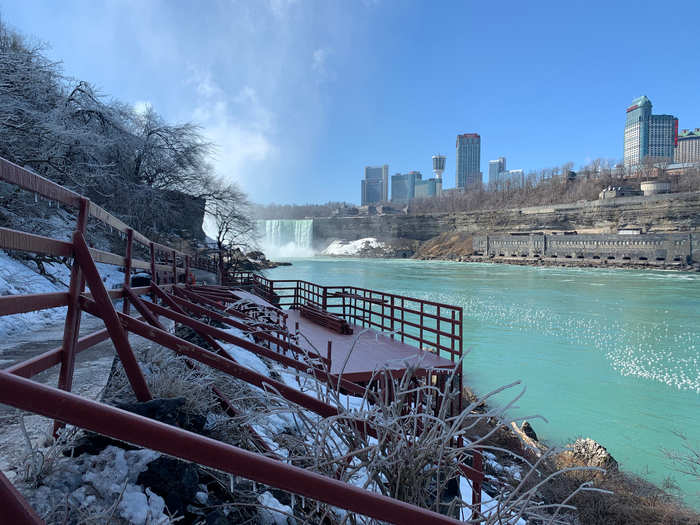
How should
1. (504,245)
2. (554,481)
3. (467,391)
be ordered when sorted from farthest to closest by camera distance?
(504,245), (467,391), (554,481)

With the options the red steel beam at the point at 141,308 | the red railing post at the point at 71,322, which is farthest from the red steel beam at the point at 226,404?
the red railing post at the point at 71,322

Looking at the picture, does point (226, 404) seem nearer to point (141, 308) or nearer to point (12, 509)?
point (141, 308)

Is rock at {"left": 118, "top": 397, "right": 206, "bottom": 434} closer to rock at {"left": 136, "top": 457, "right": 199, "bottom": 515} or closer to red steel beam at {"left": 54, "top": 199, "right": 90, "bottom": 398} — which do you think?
rock at {"left": 136, "top": 457, "right": 199, "bottom": 515}

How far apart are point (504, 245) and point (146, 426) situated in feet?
264

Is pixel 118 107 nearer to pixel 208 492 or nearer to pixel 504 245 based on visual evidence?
pixel 208 492

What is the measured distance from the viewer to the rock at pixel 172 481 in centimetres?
Result: 201

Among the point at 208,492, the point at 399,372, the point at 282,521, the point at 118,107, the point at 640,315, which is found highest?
the point at 118,107

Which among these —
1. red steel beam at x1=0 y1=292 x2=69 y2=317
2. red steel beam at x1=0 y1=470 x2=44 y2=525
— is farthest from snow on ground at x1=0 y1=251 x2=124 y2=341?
red steel beam at x1=0 y1=470 x2=44 y2=525

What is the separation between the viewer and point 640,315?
2197cm

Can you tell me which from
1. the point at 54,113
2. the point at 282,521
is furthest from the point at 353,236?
the point at 282,521

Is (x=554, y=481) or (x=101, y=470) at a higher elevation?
(x=101, y=470)

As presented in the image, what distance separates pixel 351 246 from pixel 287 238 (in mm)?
17216

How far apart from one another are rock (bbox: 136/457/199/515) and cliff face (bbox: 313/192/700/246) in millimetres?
78187

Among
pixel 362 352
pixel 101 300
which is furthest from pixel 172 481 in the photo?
pixel 362 352
